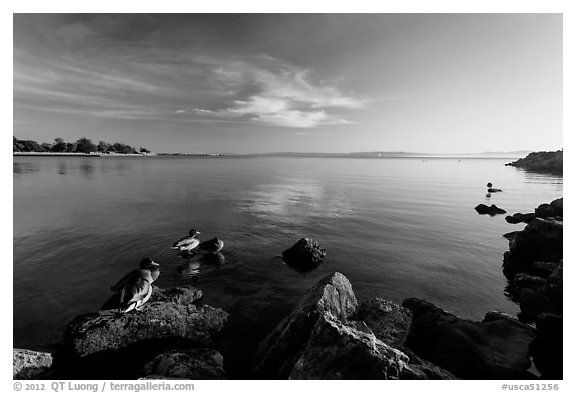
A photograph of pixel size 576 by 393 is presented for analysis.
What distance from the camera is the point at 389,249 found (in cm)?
1688

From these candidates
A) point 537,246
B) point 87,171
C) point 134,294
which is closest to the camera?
point 134,294

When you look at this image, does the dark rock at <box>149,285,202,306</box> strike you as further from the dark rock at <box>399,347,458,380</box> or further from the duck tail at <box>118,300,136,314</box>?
the dark rock at <box>399,347,458,380</box>

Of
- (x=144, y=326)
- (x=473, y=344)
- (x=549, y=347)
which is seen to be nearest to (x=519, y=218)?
(x=549, y=347)

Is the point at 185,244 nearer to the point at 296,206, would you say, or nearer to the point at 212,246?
the point at 212,246

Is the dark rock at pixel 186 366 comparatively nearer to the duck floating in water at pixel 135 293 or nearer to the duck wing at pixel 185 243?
the duck floating in water at pixel 135 293

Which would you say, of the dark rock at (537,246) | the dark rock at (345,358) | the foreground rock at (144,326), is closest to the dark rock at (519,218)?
the dark rock at (537,246)

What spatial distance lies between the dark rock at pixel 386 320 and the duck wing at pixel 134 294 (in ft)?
22.1

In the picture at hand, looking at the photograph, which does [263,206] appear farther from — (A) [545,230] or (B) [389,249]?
(A) [545,230]

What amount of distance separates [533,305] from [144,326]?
537 inches

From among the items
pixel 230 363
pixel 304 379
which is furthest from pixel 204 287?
pixel 304 379

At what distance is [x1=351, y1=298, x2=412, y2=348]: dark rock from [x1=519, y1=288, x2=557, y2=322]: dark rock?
199 inches

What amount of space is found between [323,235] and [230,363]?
12835mm

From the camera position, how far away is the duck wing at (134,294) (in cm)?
807

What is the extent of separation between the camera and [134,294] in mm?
8234
